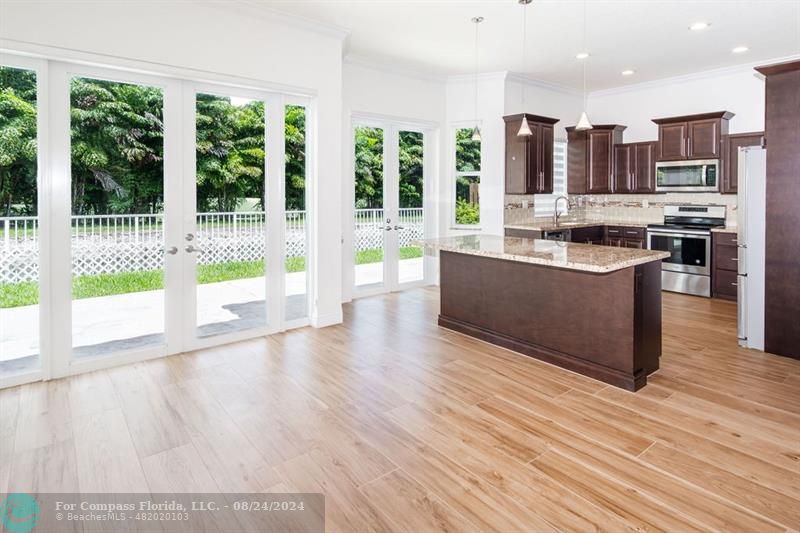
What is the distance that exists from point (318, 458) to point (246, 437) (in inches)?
19.9

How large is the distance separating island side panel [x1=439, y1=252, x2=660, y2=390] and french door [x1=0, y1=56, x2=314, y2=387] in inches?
70.3

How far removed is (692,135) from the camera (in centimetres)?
662

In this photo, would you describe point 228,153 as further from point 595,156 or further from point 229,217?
point 595,156

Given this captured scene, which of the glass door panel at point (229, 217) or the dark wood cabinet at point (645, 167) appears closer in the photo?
the glass door panel at point (229, 217)

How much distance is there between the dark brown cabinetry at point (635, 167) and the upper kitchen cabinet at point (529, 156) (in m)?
1.32

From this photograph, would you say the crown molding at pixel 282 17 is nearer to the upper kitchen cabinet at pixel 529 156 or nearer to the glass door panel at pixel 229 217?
the glass door panel at pixel 229 217

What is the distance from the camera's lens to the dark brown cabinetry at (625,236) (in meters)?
7.07

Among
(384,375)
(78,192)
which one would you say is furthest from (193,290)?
(384,375)

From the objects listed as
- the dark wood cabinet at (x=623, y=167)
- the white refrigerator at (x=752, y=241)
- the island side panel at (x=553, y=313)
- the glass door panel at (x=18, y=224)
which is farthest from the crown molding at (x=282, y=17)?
the dark wood cabinet at (x=623, y=167)

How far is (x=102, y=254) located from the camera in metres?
3.97

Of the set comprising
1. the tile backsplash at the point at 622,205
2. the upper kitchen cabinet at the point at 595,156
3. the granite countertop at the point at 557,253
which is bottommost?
the granite countertop at the point at 557,253

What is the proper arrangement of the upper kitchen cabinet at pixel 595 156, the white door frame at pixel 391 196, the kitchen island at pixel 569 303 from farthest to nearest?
the upper kitchen cabinet at pixel 595 156 < the white door frame at pixel 391 196 < the kitchen island at pixel 569 303

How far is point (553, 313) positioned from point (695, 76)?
517 centimetres

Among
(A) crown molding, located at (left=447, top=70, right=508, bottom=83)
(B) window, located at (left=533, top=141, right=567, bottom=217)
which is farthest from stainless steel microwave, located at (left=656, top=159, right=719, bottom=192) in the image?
(A) crown molding, located at (left=447, top=70, right=508, bottom=83)
